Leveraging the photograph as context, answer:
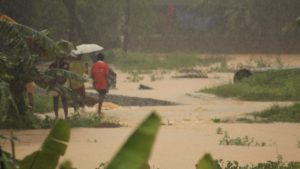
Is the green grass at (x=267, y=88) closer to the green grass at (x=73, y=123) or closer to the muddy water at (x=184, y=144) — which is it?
the muddy water at (x=184, y=144)

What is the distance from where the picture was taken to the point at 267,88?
20688 mm

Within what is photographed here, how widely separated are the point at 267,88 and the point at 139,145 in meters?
18.5

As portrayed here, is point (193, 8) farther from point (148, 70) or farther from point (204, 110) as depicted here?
point (204, 110)

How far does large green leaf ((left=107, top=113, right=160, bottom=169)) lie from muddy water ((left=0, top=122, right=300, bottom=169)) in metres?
6.52

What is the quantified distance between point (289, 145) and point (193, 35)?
3589 centimetres

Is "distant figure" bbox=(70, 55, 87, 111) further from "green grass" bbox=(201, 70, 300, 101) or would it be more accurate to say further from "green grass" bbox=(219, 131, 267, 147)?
"green grass" bbox=(201, 70, 300, 101)

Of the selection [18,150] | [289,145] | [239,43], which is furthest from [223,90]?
[239,43]

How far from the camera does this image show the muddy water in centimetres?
994

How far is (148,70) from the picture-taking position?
109 ft

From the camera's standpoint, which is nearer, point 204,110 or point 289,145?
point 289,145

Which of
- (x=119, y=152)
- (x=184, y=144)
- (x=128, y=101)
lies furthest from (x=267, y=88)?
(x=119, y=152)

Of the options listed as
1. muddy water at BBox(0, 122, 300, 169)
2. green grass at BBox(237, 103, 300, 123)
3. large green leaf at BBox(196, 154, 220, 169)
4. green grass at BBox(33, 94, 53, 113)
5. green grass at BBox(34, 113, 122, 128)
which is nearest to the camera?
large green leaf at BBox(196, 154, 220, 169)

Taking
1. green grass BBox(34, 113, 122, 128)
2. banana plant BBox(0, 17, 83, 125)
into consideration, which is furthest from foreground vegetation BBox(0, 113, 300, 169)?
green grass BBox(34, 113, 122, 128)

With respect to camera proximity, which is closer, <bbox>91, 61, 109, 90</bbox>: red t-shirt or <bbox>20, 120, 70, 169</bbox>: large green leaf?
<bbox>20, 120, 70, 169</bbox>: large green leaf
